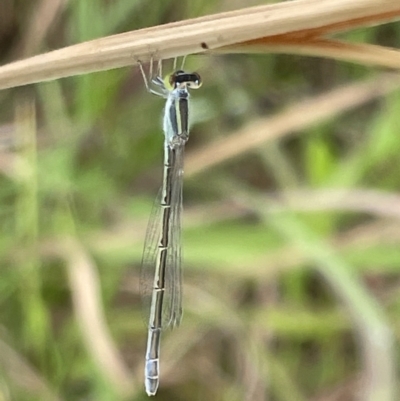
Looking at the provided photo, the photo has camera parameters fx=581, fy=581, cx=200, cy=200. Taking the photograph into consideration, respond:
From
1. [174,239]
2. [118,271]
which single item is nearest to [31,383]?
[118,271]

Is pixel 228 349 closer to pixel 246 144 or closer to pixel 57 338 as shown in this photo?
pixel 57 338

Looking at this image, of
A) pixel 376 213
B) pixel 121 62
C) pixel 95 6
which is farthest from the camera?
pixel 376 213

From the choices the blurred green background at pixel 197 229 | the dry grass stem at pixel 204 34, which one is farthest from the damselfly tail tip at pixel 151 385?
the dry grass stem at pixel 204 34

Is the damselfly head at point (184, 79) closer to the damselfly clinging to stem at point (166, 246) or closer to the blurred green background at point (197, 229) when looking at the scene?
the damselfly clinging to stem at point (166, 246)

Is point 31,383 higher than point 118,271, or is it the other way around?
point 118,271

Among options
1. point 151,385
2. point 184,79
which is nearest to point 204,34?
point 184,79

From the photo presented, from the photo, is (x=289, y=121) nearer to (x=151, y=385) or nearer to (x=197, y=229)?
(x=197, y=229)

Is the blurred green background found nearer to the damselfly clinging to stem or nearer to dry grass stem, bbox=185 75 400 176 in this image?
dry grass stem, bbox=185 75 400 176
